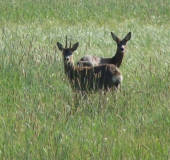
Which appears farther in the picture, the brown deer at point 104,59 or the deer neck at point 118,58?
the deer neck at point 118,58

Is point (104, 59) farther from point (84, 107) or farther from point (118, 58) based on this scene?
point (84, 107)

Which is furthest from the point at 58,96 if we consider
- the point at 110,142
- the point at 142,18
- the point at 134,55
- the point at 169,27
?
the point at 142,18

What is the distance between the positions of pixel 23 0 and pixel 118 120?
13447mm

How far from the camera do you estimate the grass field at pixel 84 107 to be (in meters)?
4.78

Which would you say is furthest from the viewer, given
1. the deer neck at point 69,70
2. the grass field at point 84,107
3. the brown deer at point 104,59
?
the brown deer at point 104,59

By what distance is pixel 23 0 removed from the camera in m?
18.6

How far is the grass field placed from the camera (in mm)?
4777

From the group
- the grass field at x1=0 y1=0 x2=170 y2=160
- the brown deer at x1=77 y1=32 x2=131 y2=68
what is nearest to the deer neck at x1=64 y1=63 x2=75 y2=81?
the grass field at x1=0 y1=0 x2=170 y2=160

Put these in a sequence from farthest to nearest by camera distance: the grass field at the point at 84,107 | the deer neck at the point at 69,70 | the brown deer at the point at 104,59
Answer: the brown deer at the point at 104,59, the deer neck at the point at 69,70, the grass field at the point at 84,107

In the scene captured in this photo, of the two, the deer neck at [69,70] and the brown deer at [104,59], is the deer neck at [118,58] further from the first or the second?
the deer neck at [69,70]

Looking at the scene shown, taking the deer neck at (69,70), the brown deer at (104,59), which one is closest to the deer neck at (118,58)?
the brown deer at (104,59)

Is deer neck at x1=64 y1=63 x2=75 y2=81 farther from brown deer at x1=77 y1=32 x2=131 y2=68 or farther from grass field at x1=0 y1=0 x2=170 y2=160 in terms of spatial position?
brown deer at x1=77 y1=32 x2=131 y2=68

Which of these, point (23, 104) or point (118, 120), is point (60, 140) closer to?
point (118, 120)

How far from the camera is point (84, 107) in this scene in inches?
235
